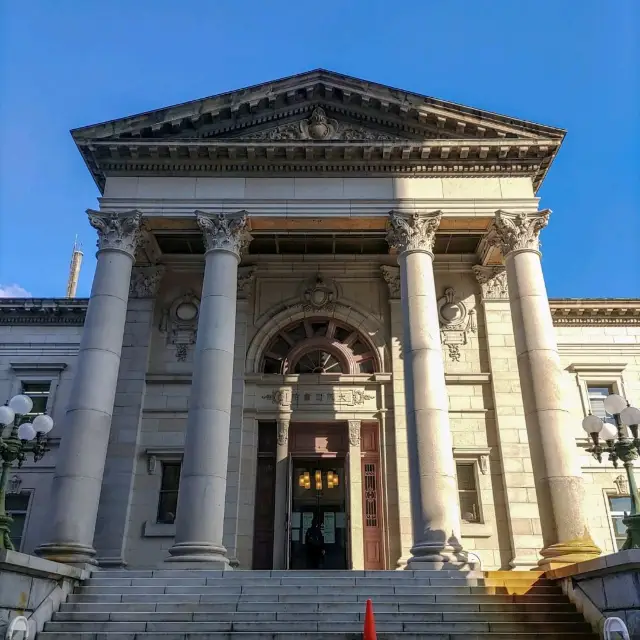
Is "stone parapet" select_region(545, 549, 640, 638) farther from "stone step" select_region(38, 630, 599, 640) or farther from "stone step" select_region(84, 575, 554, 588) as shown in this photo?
"stone step" select_region(84, 575, 554, 588)

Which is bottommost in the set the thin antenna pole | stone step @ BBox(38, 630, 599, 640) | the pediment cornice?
stone step @ BBox(38, 630, 599, 640)

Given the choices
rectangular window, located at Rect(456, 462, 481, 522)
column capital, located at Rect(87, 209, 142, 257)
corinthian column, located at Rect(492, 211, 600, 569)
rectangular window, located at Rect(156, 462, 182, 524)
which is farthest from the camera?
rectangular window, located at Rect(156, 462, 182, 524)

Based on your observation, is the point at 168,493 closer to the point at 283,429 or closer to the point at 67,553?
the point at 283,429

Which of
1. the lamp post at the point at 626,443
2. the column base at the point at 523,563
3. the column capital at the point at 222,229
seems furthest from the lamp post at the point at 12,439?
the column base at the point at 523,563

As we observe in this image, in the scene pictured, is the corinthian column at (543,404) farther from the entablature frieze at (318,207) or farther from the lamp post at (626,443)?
the lamp post at (626,443)

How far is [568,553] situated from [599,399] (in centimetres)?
1106

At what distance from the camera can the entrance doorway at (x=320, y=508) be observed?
19914mm

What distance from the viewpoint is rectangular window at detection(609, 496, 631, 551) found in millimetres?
20938

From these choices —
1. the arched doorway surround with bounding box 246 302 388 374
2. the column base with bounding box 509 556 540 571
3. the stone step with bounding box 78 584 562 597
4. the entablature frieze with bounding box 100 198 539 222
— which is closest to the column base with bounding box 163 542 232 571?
the stone step with bounding box 78 584 562 597

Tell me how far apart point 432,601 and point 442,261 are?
13.2 m

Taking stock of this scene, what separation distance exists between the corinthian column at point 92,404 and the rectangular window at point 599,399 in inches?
689

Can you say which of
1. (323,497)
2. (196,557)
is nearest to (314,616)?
(196,557)

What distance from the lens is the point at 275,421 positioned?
69.3ft

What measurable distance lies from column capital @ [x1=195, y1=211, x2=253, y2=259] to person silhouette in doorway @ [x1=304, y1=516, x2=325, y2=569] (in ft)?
29.5
